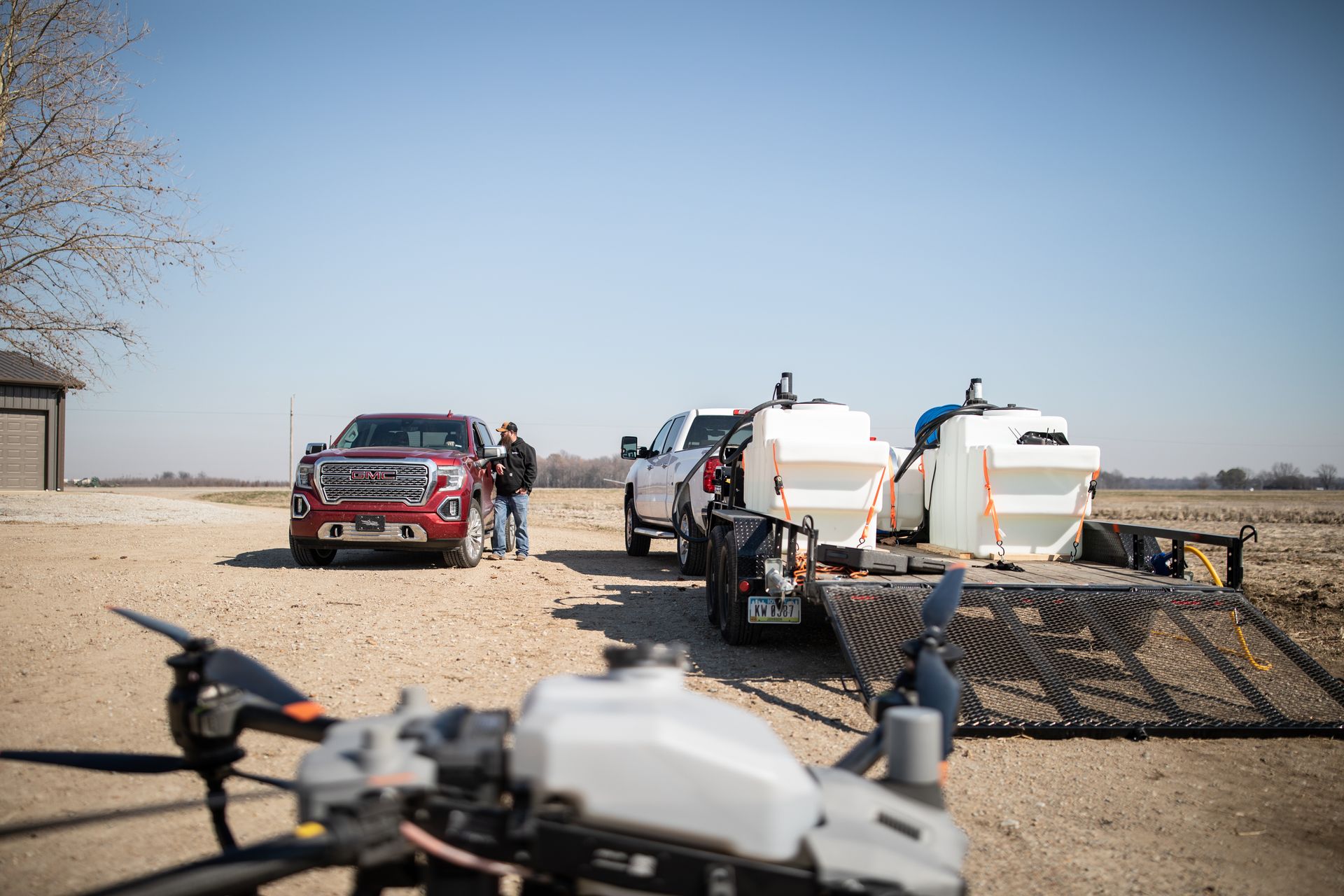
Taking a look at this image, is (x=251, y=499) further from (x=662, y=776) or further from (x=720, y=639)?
(x=662, y=776)

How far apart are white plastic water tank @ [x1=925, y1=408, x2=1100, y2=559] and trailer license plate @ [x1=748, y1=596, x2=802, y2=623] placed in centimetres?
159

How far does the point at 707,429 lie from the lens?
13.6 m

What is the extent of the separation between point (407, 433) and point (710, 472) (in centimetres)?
516

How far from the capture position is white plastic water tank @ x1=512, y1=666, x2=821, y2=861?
151 centimetres

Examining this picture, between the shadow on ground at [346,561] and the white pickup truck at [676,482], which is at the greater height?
the white pickup truck at [676,482]

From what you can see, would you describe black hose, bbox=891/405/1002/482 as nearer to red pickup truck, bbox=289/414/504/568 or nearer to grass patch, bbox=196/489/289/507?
red pickup truck, bbox=289/414/504/568

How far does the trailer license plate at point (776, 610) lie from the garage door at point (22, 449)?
3365cm

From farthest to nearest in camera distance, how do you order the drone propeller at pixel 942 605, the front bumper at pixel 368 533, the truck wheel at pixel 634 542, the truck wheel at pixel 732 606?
the truck wheel at pixel 634 542 → the front bumper at pixel 368 533 → the truck wheel at pixel 732 606 → the drone propeller at pixel 942 605

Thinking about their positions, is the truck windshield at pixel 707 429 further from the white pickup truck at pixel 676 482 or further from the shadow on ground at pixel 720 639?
the shadow on ground at pixel 720 639

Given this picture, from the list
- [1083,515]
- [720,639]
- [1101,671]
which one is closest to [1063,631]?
[1101,671]

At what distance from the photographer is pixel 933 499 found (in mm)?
8406

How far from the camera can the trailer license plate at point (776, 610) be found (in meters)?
7.06

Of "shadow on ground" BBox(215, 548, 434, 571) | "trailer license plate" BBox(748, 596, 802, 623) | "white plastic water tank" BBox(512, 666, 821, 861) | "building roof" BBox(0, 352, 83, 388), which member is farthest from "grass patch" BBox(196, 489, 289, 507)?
"white plastic water tank" BBox(512, 666, 821, 861)

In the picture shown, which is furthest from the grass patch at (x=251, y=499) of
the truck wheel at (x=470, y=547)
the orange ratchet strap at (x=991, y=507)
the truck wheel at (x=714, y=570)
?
the orange ratchet strap at (x=991, y=507)
